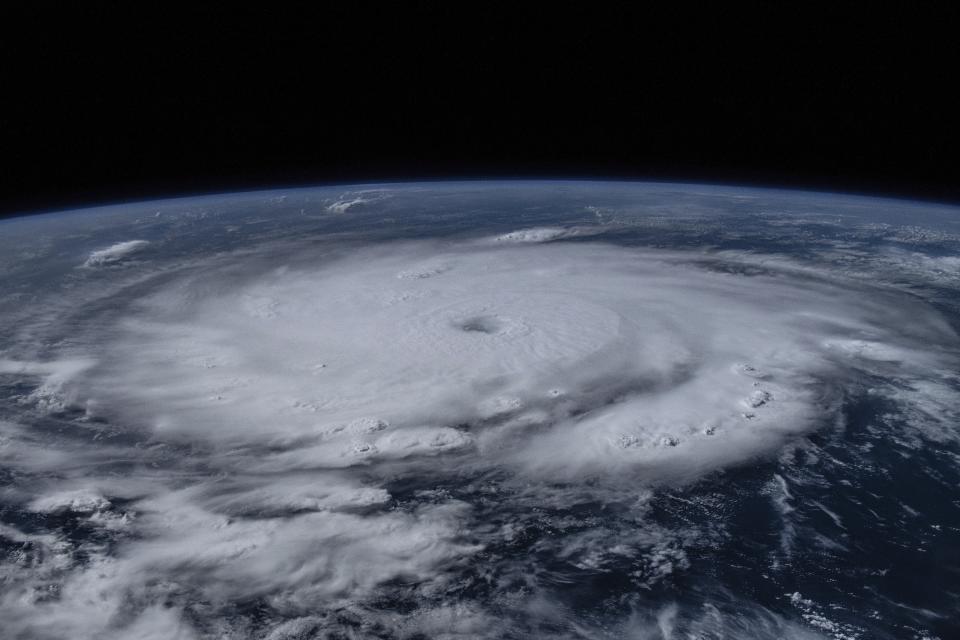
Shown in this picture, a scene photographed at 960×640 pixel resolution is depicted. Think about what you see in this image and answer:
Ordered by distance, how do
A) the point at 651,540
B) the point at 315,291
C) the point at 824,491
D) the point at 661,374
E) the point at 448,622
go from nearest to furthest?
the point at 448,622 → the point at 651,540 → the point at 824,491 → the point at 661,374 → the point at 315,291

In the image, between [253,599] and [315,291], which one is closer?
[253,599]

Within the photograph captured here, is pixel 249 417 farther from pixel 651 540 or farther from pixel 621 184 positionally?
pixel 621 184

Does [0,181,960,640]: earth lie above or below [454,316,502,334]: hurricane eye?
below

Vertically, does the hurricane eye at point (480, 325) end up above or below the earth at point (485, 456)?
above

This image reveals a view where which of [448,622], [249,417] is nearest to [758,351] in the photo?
[448,622]

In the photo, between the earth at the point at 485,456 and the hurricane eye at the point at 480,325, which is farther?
the hurricane eye at the point at 480,325

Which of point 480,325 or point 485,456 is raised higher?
point 480,325

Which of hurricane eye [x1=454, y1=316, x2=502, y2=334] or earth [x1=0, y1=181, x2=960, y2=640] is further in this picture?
hurricane eye [x1=454, y1=316, x2=502, y2=334]

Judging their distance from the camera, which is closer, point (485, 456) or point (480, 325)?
point (485, 456)
